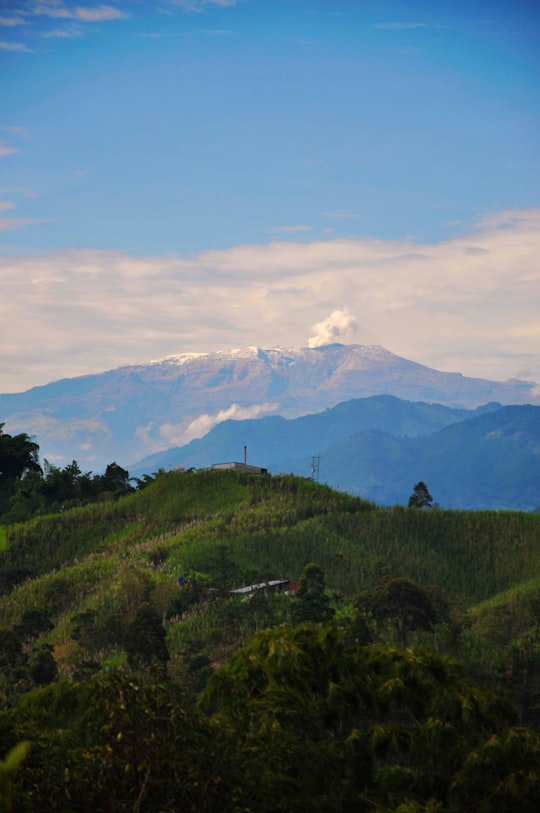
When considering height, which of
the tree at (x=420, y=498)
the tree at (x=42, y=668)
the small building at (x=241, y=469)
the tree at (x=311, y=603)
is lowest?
the tree at (x=42, y=668)

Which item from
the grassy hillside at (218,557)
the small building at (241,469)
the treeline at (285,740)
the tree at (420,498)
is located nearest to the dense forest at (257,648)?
the treeline at (285,740)

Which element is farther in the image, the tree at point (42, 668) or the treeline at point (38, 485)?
the treeline at point (38, 485)

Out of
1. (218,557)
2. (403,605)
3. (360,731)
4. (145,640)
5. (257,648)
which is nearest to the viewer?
(360,731)

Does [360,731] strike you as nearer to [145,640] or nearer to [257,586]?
[145,640]

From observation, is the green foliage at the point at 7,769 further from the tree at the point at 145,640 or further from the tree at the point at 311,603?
the tree at the point at 311,603

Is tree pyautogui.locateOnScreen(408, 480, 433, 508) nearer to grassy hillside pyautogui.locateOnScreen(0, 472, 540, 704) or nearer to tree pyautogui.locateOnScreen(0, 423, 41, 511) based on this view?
grassy hillside pyautogui.locateOnScreen(0, 472, 540, 704)

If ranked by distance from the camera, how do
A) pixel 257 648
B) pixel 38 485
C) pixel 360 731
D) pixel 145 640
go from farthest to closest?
pixel 38 485, pixel 145 640, pixel 257 648, pixel 360 731

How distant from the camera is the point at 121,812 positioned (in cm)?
886

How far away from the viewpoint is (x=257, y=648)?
12469 mm

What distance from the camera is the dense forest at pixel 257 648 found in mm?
9445

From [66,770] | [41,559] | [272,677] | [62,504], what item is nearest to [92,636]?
[41,559]

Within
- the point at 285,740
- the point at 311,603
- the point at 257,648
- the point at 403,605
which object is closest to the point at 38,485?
the point at 403,605

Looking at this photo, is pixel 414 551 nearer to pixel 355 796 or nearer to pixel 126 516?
pixel 126 516

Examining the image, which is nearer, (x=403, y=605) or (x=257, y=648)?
(x=257, y=648)
